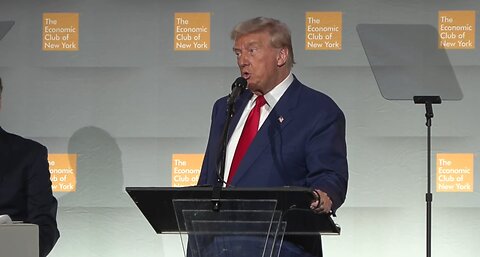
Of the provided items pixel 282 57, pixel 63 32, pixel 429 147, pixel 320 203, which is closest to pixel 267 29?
pixel 282 57

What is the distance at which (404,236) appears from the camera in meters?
4.48

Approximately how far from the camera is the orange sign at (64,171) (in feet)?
15.3

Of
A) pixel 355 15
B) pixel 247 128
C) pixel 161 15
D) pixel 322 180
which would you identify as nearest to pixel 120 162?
pixel 161 15

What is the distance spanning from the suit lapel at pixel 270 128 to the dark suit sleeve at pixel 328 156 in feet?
0.37

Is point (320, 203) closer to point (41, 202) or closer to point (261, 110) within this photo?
point (261, 110)

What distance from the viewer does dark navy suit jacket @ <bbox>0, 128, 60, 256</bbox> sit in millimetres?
3559

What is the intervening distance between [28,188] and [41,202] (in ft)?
0.30

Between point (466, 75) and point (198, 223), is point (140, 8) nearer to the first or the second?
point (466, 75)

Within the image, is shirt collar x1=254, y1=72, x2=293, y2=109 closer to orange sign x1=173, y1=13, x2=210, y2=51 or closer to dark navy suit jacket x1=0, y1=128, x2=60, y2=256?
dark navy suit jacket x1=0, y1=128, x2=60, y2=256

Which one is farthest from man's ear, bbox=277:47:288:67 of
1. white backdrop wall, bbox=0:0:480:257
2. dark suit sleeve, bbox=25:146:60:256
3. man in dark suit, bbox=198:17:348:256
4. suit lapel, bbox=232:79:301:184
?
white backdrop wall, bbox=0:0:480:257

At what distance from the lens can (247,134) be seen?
10.0ft

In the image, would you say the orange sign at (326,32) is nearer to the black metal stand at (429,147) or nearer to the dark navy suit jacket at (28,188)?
the black metal stand at (429,147)

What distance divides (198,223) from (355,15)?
7.57 feet

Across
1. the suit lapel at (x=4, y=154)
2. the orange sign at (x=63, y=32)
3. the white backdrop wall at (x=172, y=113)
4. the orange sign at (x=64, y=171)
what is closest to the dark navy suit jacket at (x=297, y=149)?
the suit lapel at (x=4, y=154)
